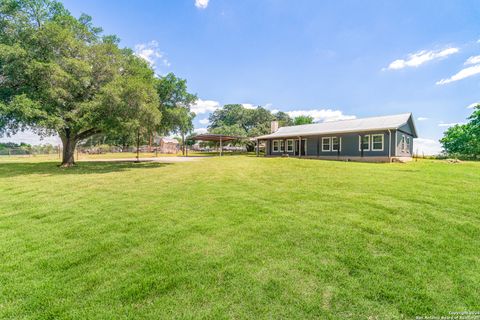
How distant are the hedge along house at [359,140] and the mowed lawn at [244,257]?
40.1 ft

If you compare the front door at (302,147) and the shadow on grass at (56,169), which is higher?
the front door at (302,147)

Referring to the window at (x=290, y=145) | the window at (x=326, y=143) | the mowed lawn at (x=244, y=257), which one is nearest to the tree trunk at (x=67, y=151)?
the mowed lawn at (x=244, y=257)

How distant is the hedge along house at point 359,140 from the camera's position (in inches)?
662

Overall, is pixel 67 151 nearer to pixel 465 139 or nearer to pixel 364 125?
pixel 364 125

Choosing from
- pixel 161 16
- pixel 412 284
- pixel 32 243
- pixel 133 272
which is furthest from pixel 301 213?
pixel 161 16

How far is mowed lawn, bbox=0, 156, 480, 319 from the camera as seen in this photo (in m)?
2.30

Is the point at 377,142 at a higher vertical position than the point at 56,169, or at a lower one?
higher

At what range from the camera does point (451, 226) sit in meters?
3.97

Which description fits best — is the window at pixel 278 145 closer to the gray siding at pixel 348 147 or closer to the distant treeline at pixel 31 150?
the gray siding at pixel 348 147

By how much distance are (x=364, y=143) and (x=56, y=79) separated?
19.9 metres

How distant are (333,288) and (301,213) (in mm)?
2226

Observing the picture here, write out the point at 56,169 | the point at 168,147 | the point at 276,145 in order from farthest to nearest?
the point at 168,147, the point at 276,145, the point at 56,169

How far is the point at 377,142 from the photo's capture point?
17.4 metres

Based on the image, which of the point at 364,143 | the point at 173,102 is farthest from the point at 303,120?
the point at 173,102
